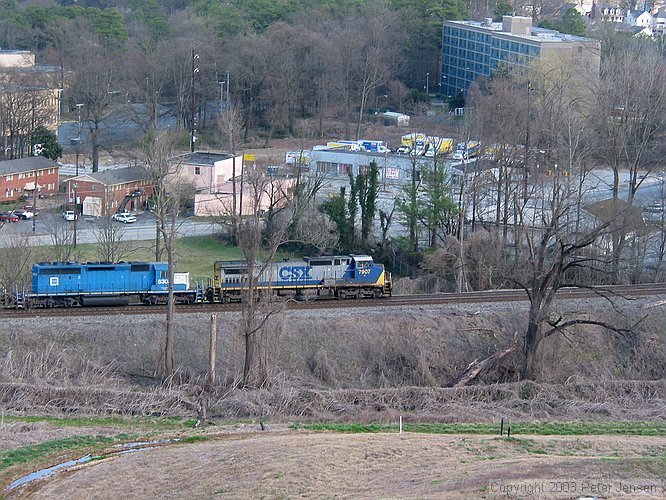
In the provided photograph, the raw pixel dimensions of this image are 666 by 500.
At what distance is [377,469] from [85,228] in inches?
1369

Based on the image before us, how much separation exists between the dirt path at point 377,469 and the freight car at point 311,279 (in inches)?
454

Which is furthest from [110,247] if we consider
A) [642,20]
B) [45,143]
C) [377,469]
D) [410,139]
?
[642,20]

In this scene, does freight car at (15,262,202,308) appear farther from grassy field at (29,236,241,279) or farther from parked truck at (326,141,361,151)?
parked truck at (326,141,361,151)

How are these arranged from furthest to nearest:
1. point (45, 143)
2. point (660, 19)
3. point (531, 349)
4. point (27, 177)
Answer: point (660, 19) → point (45, 143) → point (27, 177) → point (531, 349)

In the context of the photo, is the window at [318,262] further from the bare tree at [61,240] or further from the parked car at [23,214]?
the parked car at [23,214]

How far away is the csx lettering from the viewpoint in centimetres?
3328

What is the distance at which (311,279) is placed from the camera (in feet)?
110

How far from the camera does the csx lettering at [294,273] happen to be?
3328 cm

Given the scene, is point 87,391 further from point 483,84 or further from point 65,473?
point 483,84

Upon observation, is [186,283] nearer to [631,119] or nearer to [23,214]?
[23,214]

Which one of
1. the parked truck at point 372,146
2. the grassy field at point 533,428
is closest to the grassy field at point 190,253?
the grassy field at point 533,428

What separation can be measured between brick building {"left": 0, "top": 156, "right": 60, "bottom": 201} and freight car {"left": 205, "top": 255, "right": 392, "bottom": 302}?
79.9 ft

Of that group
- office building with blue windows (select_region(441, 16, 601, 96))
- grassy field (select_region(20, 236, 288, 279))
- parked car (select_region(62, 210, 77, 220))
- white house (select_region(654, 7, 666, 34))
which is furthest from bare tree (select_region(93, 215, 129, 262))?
white house (select_region(654, 7, 666, 34))

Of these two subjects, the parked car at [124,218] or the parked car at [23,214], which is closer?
the parked car at [23,214]
